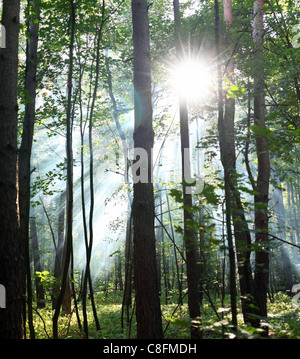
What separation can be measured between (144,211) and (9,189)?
76.6 inches

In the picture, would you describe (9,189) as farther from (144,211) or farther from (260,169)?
(260,169)

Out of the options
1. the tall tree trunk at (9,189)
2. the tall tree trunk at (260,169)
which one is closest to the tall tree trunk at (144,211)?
the tall tree trunk at (9,189)

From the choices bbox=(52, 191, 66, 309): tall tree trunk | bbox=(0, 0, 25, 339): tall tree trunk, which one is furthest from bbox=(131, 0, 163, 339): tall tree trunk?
bbox=(52, 191, 66, 309): tall tree trunk

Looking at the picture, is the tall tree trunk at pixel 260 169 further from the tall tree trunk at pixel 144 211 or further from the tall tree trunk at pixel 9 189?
the tall tree trunk at pixel 9 189

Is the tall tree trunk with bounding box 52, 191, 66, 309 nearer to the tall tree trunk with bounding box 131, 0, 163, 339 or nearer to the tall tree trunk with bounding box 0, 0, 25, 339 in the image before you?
the tall tree trunk with bounding box 131, 0, 163, 339

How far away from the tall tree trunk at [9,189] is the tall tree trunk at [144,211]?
5.45 feet

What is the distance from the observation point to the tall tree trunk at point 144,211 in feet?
14.1

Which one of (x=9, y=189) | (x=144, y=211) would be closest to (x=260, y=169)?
(x=144, y=211)

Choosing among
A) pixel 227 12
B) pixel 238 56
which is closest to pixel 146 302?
pixel 238 56

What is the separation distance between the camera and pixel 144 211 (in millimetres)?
4586

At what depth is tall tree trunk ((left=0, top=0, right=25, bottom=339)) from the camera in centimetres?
329

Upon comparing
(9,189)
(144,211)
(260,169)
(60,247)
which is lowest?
(60,247)

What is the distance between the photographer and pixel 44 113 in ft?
31.8
